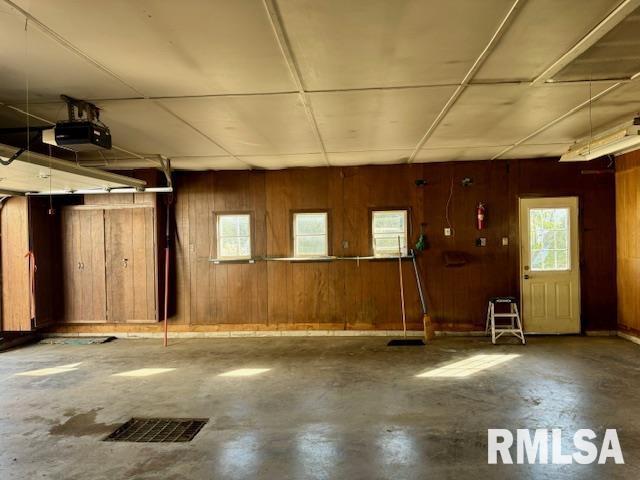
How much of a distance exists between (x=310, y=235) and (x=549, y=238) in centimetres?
361

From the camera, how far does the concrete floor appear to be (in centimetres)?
281

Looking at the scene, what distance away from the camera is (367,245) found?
261 inches

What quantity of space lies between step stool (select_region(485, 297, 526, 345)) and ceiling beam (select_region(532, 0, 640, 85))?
141 inches

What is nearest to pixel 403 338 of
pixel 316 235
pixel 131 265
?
pixel 316 235

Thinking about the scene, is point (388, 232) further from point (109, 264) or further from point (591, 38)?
point (109, 264)

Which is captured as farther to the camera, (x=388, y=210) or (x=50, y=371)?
(x=388, y=210)

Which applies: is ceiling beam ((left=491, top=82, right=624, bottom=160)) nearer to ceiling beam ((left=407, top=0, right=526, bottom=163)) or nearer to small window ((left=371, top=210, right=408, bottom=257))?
ceiling beam ((left=407, top=0, right=526, bottom=163))

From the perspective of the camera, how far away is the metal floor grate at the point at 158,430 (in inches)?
128

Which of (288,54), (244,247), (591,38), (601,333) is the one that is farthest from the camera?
A: (244,247)

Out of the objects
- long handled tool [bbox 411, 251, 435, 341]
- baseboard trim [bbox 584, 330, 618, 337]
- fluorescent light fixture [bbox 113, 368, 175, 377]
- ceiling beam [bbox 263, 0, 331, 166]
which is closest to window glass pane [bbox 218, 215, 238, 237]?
fluorescent light fixture [bbox 113, 368, 175, 377]

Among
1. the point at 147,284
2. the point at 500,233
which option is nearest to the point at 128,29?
the point at 147,284

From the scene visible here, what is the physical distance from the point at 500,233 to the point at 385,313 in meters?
2.13

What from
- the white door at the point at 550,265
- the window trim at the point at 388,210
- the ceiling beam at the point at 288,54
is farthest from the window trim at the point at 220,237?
the white door at the point at 550,265

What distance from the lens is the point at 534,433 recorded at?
125 inches
